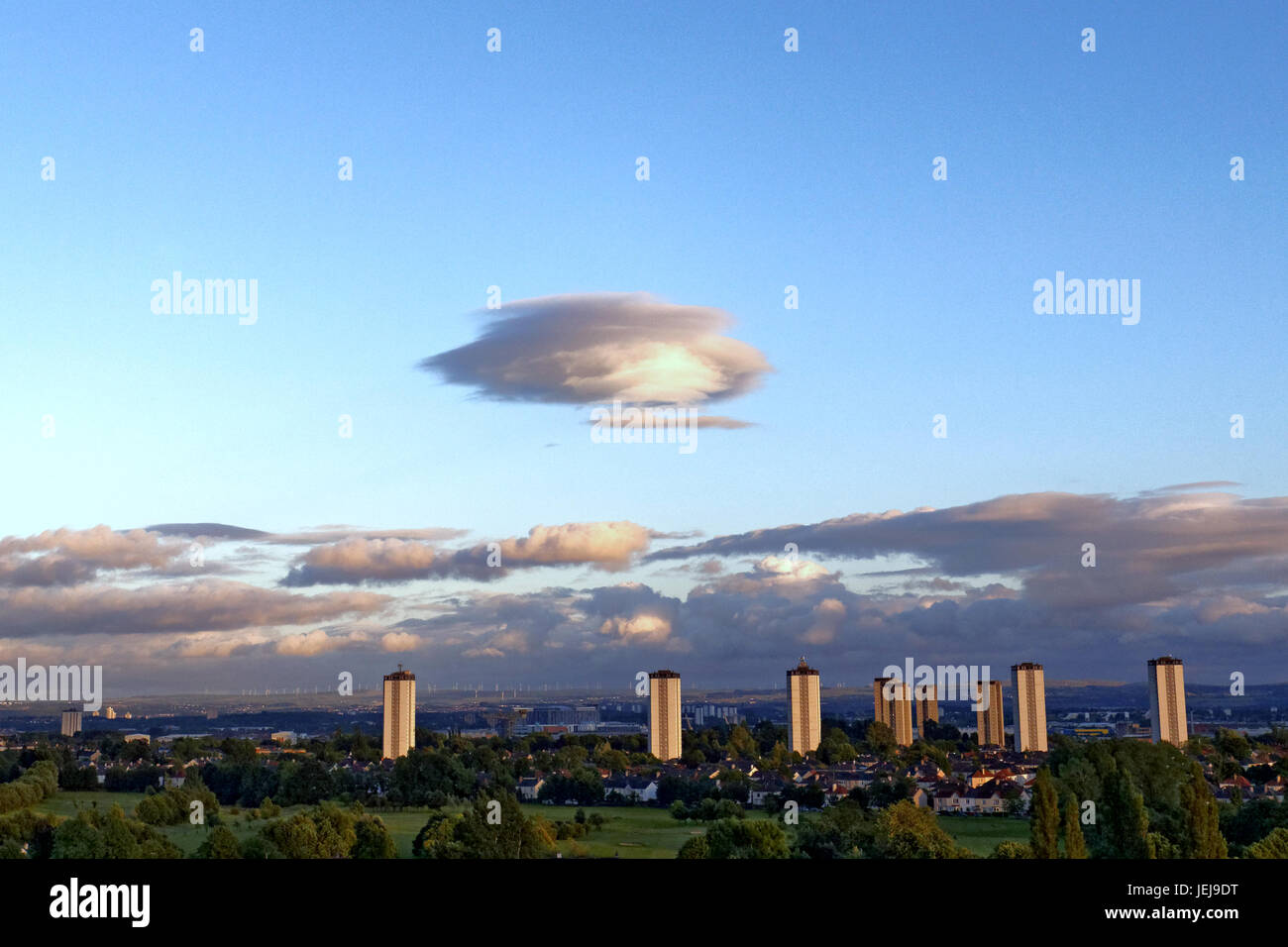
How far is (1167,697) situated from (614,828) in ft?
358

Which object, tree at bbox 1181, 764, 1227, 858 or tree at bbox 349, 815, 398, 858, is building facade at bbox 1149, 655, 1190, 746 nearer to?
tree at bbox 1181, 764, 1227, 858

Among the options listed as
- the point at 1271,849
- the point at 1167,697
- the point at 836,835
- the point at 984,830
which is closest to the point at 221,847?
the point at 836,835

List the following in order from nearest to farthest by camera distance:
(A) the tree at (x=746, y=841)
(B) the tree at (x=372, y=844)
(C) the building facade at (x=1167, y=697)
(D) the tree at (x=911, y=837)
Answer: (A) the tree at (x=746, y=841)
(D) the tree at (x=911, y=837)
(B) the tree at (x=372, y=844)
(C) the building facade at (x=1167, y=697)

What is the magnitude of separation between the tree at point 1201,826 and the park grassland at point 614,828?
19832 mm

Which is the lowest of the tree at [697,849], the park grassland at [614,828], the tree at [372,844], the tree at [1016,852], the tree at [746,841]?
the park grassland at [614,828]

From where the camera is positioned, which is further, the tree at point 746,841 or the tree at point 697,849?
the tree at point 697,849

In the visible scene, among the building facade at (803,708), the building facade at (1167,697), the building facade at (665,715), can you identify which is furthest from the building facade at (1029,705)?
the building facade at (665,715)

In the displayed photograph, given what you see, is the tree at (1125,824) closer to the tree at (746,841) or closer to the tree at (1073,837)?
the tree at (1073,837)

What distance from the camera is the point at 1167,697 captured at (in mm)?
173250

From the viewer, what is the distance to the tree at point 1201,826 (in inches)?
2124

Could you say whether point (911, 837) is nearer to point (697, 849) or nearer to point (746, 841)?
point (746, 841)
